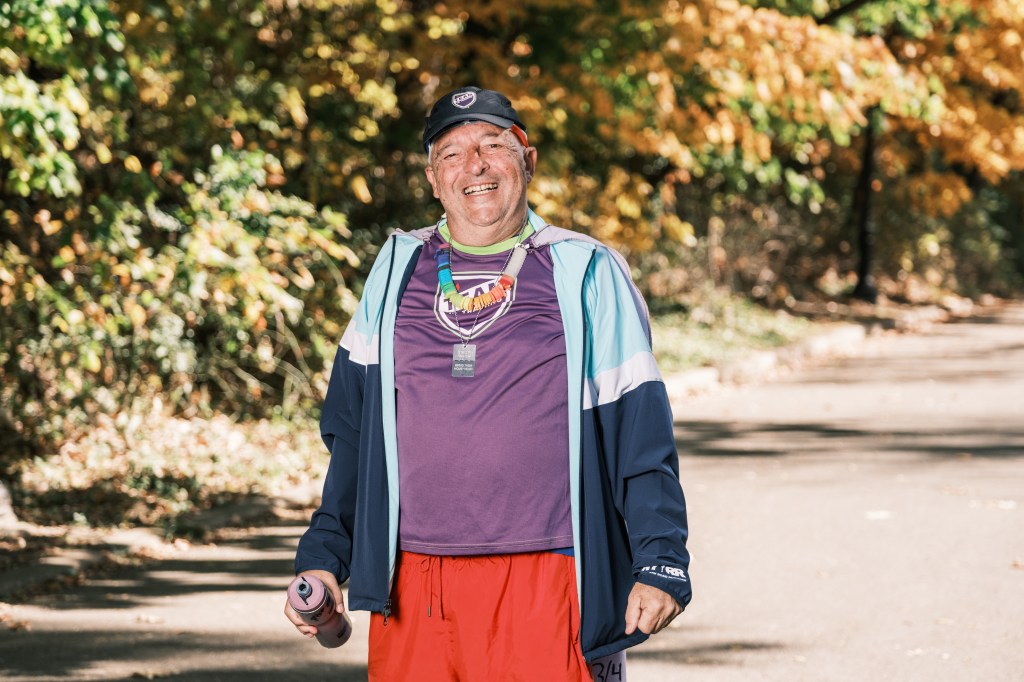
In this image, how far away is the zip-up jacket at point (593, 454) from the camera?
9.35ft

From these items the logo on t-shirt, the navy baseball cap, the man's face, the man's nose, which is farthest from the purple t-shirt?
the navy baseball cap

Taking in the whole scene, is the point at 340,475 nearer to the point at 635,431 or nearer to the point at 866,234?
the point at 635,431

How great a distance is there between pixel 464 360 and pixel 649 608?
24.9 inches

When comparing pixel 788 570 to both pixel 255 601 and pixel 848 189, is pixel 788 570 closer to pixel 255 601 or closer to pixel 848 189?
pixel 255 601

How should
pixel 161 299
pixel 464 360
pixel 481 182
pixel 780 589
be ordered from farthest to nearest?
pixel 161 299 < pixel 780 589 < pixel 481 182 < pixel 464 360

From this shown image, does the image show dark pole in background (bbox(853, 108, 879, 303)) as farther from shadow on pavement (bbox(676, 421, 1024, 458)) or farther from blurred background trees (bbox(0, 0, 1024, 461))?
shadow on pavement (bbox(676, 421, 1024, 458))

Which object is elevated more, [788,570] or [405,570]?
[405,570]

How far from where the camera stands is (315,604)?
289 cm

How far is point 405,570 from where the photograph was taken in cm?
299

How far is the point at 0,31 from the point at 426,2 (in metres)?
7.08

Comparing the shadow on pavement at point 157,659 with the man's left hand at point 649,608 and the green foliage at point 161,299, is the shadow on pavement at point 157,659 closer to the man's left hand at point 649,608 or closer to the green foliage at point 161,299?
the man's left hand at point 649,608

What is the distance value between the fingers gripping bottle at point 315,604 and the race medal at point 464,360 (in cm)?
53

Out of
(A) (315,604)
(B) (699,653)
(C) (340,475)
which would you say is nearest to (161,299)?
(B) (699,653)

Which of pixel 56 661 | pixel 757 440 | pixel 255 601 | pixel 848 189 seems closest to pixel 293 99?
pixel 757 440
